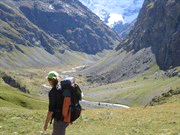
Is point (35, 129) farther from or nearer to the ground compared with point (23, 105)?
nearer to the ground

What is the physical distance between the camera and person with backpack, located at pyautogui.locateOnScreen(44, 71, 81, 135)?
58.4ft

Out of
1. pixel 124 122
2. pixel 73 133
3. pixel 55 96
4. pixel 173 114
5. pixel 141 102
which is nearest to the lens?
pixel 55 96

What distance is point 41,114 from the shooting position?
4250cm

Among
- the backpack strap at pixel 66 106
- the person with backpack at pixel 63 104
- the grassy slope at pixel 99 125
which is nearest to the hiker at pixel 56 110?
the person with backpack at pixel 63 104

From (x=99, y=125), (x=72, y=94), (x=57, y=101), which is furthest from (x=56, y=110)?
(x=99, y=125)

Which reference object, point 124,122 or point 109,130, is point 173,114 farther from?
point 109,130

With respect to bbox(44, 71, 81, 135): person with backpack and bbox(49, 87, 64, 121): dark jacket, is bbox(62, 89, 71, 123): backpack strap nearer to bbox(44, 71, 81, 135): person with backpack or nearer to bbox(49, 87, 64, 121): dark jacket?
bbox(44, 71, 81, 135): person with backpack

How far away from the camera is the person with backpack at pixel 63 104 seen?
17812 millimetres

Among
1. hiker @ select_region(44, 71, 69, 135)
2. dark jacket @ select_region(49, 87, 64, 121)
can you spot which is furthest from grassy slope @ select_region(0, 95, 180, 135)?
dark jacket @ select_region(49, 87, 64, 121)

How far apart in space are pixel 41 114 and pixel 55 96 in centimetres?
2510

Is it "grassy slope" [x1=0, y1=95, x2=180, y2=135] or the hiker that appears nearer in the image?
the hiker

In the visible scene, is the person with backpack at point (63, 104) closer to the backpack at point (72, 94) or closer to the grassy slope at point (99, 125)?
the backpack at point (72, 94)

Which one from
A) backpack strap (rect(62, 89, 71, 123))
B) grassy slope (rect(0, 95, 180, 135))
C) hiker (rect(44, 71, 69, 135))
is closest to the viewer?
backpack strap (rect(62, 89, 71, 123))

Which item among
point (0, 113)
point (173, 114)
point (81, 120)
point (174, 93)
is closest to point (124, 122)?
point (81, 120)
